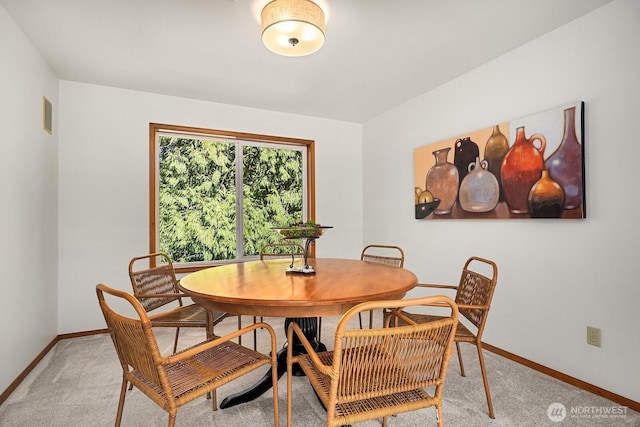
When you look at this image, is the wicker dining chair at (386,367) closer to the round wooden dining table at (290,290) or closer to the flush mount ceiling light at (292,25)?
the round wooden dining table at (290,290)

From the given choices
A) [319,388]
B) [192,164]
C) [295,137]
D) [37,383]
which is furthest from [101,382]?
[295,137]

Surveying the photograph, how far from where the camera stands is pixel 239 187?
3941 millimetres

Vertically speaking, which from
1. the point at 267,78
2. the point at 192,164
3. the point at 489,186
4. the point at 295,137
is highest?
the point at 267,78

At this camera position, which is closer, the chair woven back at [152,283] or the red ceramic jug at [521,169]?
the chair woven back at [152,283]

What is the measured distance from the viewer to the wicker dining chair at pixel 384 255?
8.74ft

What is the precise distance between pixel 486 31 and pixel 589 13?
59 cm

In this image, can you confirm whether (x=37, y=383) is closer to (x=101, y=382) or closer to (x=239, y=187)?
(x=101, y=382)

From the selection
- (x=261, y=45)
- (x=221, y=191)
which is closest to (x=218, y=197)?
(x=221, y=191)

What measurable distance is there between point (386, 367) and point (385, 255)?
2912 millimetres

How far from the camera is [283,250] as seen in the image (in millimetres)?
4238

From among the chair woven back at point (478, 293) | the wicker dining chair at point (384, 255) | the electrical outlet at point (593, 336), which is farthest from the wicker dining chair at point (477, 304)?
the electrical outlet at point (593, 336)

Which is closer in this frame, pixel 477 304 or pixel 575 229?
pixel 477 304

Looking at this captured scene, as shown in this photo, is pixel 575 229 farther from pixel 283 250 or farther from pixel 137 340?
pixel 283 250

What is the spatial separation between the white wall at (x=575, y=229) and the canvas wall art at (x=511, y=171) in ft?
0.26
